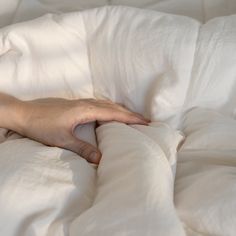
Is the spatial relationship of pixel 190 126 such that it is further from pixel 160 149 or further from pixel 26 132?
pixel 26 132

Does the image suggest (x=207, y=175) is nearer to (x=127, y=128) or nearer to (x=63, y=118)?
(x=127, y=128)

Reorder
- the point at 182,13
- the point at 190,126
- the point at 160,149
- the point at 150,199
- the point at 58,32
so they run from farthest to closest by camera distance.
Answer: the point at 182,13 → the point at 58,32 → the point at 190,126 → the point at 160,149 → the point at 150,199

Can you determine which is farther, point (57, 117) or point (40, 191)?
point (57, 117)

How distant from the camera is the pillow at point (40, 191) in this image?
1.99ft

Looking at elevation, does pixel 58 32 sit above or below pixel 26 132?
above

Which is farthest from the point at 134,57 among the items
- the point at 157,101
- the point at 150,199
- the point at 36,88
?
the point at 150,199

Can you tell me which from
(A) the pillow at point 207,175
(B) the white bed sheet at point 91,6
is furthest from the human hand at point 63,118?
(B) the white bed sheet at point 91,6

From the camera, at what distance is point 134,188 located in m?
0.61

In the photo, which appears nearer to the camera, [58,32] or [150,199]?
[150,199]

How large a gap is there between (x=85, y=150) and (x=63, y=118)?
8cm

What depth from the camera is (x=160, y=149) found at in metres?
0.70

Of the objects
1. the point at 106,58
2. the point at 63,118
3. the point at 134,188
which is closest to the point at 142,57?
the point at 106,58

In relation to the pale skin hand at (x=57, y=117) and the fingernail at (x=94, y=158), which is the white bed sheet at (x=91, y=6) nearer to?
the pale skin hand at (x=57, y=117)

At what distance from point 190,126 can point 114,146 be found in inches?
6.3
